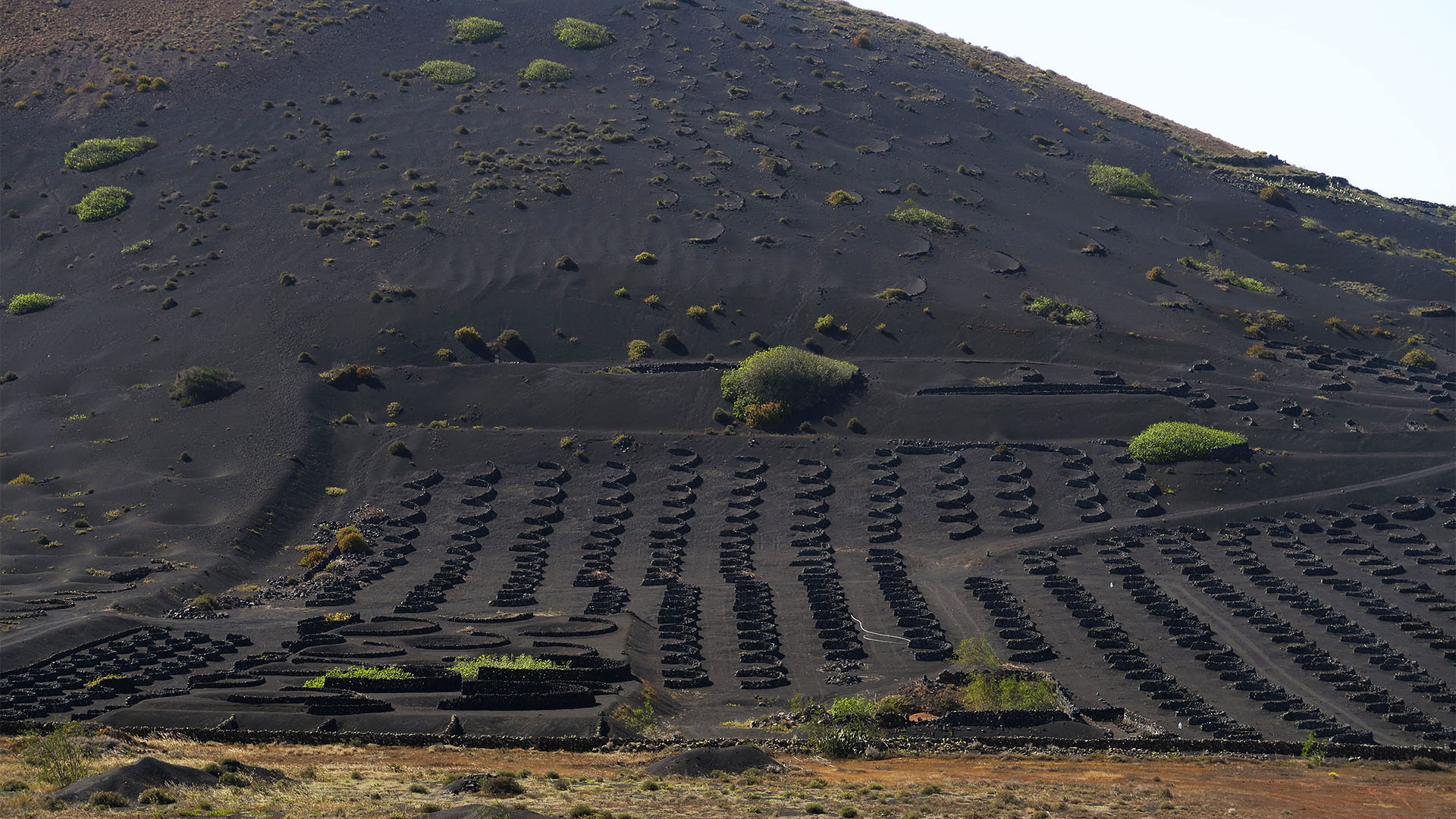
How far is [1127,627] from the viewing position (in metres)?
66.3

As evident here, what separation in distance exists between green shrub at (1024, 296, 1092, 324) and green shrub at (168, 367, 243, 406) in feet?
217

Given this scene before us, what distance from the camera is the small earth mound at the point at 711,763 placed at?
41188 millimetres

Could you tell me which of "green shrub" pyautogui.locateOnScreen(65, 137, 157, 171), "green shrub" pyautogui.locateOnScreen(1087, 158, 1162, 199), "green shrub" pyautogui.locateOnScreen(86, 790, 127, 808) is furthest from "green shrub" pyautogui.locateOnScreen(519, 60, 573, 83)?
"green shrub" pyautogui.locateOnScreen(86, 790, 127, 808)

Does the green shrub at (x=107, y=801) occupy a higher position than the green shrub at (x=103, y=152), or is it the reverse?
the green shrub at (x=103, y=152)

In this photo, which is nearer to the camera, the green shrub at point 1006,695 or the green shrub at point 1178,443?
the green shrub at point 1006,695

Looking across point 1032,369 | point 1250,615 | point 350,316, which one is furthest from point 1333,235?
point 350,316

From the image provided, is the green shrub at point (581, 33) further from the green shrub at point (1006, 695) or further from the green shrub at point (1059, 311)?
the green shrub at point (1006, 695)

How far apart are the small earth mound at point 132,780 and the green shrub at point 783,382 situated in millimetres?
67843

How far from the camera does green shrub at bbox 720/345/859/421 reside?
10088cm

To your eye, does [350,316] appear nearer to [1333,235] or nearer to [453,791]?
[453,791]

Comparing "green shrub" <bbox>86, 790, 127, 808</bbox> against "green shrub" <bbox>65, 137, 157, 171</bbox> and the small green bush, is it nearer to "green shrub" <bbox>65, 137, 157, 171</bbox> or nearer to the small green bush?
the small green bush

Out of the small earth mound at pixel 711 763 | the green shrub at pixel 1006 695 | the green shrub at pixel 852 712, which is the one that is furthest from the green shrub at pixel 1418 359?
the small earth mound at pixel 711 763

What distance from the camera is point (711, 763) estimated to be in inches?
1636

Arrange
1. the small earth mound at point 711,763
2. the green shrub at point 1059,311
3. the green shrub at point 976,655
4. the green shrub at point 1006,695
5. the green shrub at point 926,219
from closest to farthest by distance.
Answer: the small earth mound at point 711,763, the green shrub at point 1006,695, the green shrub at point 976,655, the green shrub at point 1059,311, the green shrub at point 926,219
